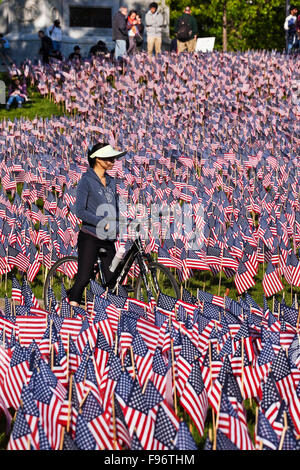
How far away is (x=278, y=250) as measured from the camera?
11.7 metres

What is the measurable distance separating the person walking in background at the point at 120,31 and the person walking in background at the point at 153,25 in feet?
3.28

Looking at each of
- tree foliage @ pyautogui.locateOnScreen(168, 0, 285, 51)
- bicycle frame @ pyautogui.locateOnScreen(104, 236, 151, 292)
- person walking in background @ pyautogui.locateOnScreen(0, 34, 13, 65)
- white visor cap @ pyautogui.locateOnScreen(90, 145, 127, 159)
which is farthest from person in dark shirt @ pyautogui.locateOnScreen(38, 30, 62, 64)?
white visor cap @ pyautogui.locateOnScreen(90, 145, 127, 159)

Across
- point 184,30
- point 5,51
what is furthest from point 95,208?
point 5,51

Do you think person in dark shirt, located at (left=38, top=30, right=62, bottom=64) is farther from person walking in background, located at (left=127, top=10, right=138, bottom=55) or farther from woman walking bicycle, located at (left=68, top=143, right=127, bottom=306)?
woman walking bicycle, located at (left=68, top=143, right=127, bottom=306)

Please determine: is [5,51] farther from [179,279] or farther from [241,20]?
[179,279]

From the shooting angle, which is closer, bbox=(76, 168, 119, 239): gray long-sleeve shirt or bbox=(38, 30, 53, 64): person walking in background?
bbox=(76, 168, 119, 239): gray long-sleeve shirt

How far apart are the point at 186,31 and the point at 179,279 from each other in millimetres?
21105

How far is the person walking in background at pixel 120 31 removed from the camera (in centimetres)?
2955

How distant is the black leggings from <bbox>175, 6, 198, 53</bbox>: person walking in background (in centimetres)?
2183

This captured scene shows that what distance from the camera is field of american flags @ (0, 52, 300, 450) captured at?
625 centimetres

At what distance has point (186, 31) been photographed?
30906mm

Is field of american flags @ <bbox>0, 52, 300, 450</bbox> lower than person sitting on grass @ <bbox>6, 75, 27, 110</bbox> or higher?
higher

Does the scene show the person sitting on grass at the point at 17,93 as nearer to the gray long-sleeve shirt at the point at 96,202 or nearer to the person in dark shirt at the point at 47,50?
the person in dark shirt at the point at 47,50
